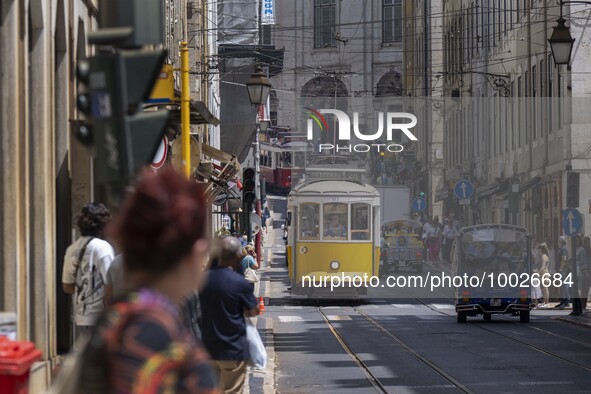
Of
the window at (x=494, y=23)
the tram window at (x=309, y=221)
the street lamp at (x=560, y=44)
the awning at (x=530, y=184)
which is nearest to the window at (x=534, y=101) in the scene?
the awning at (x=530, y=184)

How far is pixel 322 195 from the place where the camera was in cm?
3638

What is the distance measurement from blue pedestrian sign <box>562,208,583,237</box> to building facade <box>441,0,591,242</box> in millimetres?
3597

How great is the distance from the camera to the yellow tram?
3625cm

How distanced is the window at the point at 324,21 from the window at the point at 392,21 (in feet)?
12.1

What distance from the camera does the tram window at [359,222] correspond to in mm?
36250

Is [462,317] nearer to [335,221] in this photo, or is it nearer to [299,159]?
[299,159]

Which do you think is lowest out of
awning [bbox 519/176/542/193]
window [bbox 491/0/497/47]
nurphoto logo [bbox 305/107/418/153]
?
awning [bbox 519/176/542/193]

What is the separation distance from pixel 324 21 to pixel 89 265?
95972mm

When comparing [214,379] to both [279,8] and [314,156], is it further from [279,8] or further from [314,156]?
[279,8]

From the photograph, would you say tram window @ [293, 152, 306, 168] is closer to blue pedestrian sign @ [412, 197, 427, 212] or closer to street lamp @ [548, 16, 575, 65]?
blue pedestrian sign @ [412, 197, 427, 212]

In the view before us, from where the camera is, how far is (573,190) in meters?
32.4

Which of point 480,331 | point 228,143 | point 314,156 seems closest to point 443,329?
point 480,331

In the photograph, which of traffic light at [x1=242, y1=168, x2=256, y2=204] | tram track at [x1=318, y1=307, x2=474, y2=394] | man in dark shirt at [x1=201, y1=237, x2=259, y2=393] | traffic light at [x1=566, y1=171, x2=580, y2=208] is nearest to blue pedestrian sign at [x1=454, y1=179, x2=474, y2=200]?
traffic light at [x1=566, y1=171, x2=580, y2=208]

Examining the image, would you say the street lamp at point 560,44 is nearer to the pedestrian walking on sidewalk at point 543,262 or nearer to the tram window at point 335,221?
the pedestrian walking on sidewalk at point 543,262
